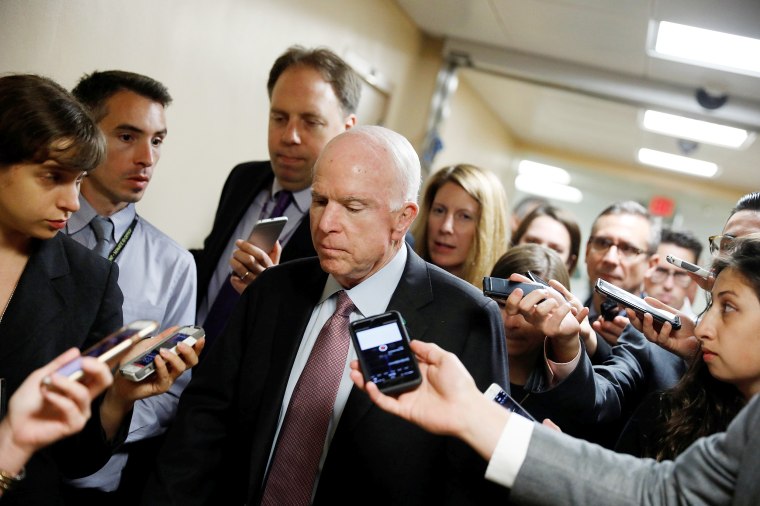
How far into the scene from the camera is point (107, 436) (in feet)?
6.06

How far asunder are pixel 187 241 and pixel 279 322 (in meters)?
1.63

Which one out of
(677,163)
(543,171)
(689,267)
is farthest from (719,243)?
(543,171)

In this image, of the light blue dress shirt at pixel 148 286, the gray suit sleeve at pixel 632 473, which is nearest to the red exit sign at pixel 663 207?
the light blue dress shirt at pixel 148 286

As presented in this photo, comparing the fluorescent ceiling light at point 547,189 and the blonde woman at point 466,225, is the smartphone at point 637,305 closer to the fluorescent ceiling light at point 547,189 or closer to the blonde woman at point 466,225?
the blonde woman at point 466,225

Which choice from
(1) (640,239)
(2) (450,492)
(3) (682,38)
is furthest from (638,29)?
(2) (450,492)

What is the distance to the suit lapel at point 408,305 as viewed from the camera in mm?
1716

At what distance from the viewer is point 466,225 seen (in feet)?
9.75

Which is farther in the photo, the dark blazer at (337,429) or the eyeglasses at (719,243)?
the eyeglasses at (719,243)

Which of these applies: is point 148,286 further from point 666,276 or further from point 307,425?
point 666,276

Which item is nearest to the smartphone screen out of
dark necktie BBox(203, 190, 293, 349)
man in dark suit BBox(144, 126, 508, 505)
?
man in dark suit BBox(144, 126, 508, 505)

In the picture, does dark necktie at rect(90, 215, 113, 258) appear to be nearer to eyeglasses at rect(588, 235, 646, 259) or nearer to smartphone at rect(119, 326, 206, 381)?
smartphone at rect(119, 326, 206, 381)

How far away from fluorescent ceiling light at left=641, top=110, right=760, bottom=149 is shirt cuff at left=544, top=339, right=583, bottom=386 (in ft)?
14.0

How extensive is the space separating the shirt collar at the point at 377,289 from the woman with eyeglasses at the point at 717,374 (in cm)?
73

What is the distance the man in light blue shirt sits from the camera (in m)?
2.25
